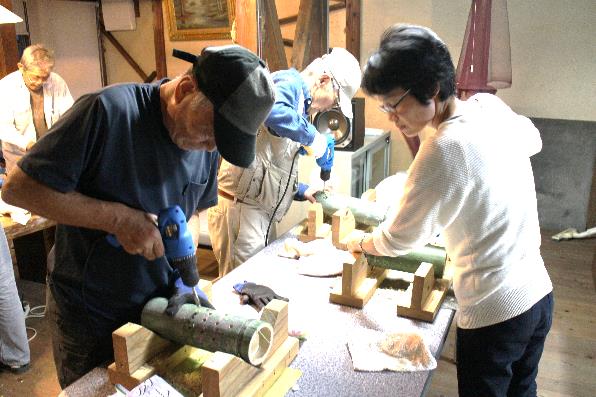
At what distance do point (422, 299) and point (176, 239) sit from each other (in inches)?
33.8

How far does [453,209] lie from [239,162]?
57 centimetres

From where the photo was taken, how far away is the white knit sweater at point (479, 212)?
4.14ft

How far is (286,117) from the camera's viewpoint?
7.01 feet

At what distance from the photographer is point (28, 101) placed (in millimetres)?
3885

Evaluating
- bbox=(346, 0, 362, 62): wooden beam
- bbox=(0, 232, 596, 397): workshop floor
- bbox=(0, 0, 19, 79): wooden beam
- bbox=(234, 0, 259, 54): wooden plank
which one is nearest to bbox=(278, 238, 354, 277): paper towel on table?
bbox=(0, 232, 596, 397): workshop floor

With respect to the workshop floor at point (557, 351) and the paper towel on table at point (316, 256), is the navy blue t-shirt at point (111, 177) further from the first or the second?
the workshop floor at point (557, 351)

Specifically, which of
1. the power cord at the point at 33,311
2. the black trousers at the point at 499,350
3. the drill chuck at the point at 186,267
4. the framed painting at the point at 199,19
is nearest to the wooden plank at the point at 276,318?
the drill chuck at the point at 186,267

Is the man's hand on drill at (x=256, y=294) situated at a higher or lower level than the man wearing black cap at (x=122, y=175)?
lower

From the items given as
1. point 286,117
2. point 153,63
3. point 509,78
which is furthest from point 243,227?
point 153,63

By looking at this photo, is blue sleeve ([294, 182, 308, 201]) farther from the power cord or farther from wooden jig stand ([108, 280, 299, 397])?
the power cord

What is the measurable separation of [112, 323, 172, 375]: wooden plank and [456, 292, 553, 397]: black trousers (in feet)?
2.89

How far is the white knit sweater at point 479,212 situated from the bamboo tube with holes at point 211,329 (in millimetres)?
513

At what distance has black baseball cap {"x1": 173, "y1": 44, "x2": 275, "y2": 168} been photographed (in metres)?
1.05

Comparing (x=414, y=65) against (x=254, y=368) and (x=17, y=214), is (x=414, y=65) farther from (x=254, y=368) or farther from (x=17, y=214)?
(x=17, y=214)
